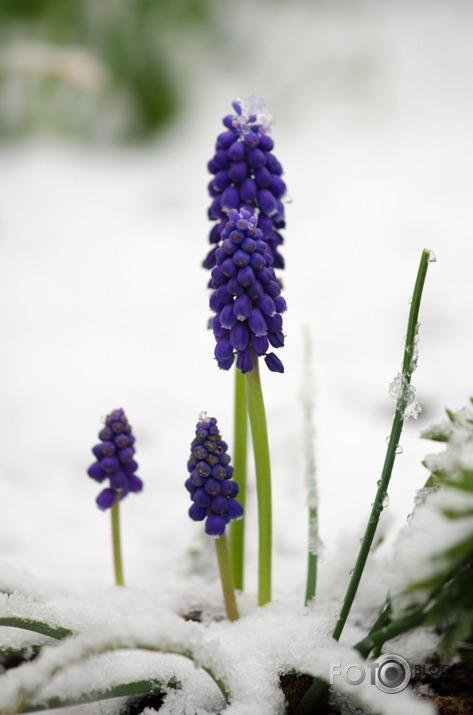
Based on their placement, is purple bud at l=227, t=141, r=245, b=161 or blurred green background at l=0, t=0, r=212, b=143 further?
blurred green background at l=0, t=0, r=212, b=143

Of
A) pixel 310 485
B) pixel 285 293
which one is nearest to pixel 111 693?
pixel 310 485

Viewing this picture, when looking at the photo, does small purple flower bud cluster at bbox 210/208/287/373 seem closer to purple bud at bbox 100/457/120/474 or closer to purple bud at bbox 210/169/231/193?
purple bud at bbox 210/169/231/193

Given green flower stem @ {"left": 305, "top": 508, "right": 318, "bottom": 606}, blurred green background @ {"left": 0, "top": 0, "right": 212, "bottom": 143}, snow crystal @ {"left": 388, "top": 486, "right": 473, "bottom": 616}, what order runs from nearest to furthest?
snow crystal @ {"left": 388, "top": 486, "right": 473, "bottom": 616}, green flower stem @ {"left": 305, "top": 508, "right": 318, "bottom": 606}, blurred green background @ {"left": 0, "top": 0, "right": 212, "bottom": 143}

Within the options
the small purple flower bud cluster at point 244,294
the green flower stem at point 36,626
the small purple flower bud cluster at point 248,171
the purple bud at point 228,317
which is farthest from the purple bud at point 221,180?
the green flower stem at point 36,626

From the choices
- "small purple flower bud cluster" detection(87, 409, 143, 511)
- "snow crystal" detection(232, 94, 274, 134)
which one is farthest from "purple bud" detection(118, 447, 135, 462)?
"snow crystal" detection(232, 94, 274, 134)

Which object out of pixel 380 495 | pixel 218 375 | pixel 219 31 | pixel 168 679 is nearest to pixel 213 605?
pixel 168 679

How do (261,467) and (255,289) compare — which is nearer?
(255,289)

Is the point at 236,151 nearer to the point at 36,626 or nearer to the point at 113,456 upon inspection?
the point at 113,456
